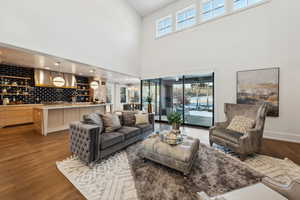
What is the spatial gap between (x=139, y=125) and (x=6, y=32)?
3.94 m

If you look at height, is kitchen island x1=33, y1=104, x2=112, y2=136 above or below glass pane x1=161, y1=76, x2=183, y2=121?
below

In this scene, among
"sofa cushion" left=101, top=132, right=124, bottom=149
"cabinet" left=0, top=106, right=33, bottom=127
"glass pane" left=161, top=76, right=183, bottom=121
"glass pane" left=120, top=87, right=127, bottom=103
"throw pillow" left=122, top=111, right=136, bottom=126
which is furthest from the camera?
"glass pane" left=120, top=87, right=127, bottom=103

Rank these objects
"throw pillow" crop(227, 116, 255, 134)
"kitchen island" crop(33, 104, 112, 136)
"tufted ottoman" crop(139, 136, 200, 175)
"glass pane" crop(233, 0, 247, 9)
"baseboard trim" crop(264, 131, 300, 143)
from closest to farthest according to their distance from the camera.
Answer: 1. "tufted ottoman" crop(139, 136, 200, 175)
2. "throw pillow" crop(227, 116, 255, 134)
3. "baseboard trim" crop(264, 131, 300, 143)
4. "kitchen island" crop(33, 104, 112, 136)
5. "glass pane" crop(233, 0, 247, 9)

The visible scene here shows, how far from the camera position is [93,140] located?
2.24m

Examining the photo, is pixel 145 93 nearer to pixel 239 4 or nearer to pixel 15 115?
pixel 239 4

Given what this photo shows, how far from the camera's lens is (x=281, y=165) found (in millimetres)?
2344

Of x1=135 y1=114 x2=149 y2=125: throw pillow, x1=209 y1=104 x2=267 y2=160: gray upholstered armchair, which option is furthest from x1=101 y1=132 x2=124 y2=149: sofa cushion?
x1=209 y1=104 x2=267 y2=160: gray upholstered armchair

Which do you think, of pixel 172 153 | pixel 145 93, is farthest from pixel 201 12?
pixel 172 153

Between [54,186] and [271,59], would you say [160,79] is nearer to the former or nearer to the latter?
[271,59]

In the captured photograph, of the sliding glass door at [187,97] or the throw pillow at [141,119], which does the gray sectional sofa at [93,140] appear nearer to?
the throw pillow at [141,119]

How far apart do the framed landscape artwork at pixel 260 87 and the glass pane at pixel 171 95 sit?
7.76ft

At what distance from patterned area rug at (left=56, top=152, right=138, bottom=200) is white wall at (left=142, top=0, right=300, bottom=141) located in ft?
14.1

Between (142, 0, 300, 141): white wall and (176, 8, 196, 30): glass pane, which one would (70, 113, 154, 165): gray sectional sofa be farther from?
(176, 8, 196, 30): glass pane

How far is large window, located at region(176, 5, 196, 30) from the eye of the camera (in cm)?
545
